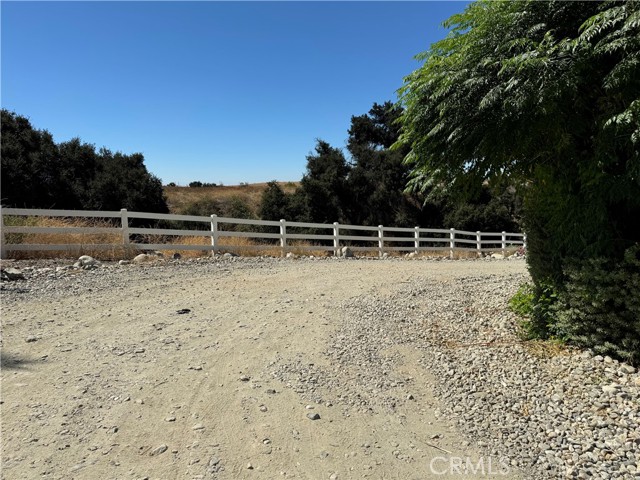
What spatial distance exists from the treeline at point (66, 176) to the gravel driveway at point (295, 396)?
1998 cm

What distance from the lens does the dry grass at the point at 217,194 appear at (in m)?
43.2

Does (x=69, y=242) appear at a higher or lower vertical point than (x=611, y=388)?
higher

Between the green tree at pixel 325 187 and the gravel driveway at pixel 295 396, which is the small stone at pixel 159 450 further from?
the green tree at pixel 325 187

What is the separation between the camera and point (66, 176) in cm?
2438

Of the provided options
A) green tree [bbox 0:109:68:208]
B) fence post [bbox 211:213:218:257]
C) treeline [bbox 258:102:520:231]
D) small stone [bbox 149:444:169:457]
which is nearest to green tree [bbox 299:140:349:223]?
treeline [bbox 258:102:520:231]

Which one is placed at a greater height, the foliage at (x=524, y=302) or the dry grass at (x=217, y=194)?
the dry grass at (x=217, y=194)

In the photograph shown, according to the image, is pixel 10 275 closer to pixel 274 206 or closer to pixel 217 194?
pixel 274 206

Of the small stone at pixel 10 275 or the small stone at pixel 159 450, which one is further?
the small stone at pixel 10 275

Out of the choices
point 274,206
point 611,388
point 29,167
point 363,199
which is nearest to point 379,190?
point 363,199

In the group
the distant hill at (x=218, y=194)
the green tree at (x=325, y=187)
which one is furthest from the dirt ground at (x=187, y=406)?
the distant hill at (x=218, y=194)

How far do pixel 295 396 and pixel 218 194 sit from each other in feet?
151

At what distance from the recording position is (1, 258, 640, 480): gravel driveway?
268 centimetres

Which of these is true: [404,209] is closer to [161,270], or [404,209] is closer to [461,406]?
[161,270]

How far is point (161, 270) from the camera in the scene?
8797 mm
